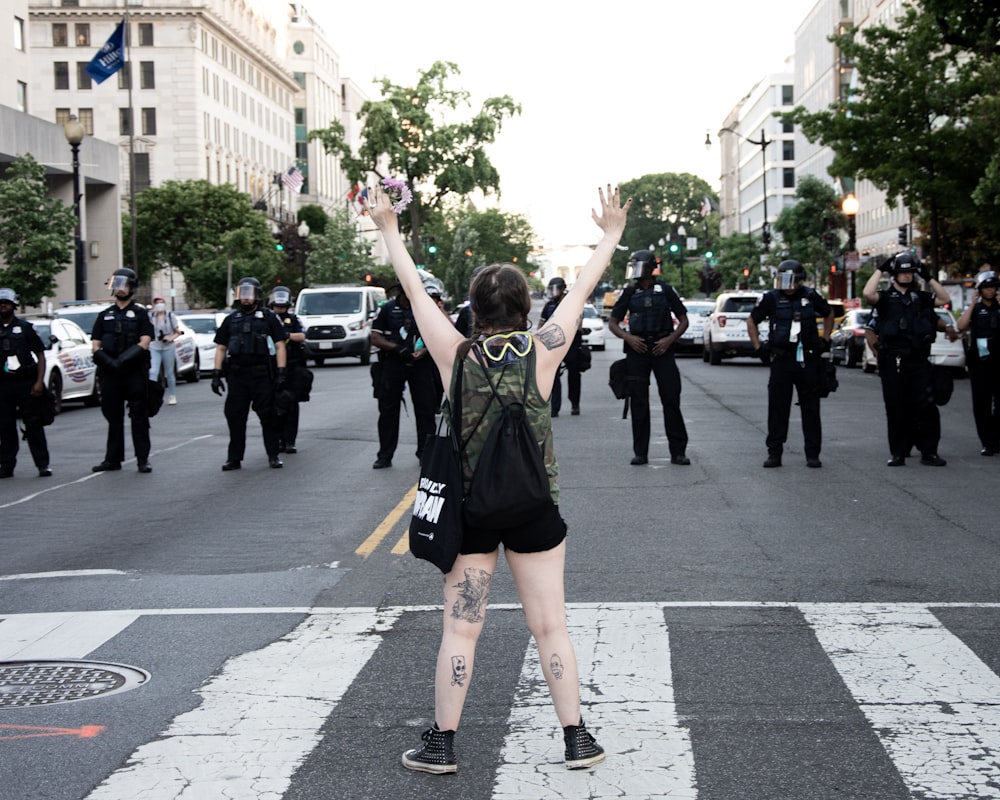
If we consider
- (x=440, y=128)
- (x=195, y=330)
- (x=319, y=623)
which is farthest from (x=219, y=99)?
(x=319, y=623)

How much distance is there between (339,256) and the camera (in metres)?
87.7

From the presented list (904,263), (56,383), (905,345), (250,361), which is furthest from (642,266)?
(56,383)

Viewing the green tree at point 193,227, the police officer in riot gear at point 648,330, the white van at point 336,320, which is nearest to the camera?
the police officer in riot gear at point 648,330

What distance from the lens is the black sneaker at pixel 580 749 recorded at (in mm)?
4922

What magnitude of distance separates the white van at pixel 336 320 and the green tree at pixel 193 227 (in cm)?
2955

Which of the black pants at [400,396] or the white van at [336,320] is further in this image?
the white van at [336,320]

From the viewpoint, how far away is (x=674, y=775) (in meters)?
4.88

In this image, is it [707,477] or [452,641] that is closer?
[452,641]

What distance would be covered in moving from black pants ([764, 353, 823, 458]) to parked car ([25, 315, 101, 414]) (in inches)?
558

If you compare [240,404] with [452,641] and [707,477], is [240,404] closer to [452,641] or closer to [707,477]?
[707,477]

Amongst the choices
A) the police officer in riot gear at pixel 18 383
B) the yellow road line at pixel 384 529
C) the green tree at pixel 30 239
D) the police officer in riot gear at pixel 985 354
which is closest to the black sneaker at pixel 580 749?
the yellow road line at pixel 384 529

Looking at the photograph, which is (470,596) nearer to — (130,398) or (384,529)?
(384,529)

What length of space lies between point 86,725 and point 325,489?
7552 millimetres

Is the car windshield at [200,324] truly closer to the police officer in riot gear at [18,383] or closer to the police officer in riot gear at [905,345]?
the police officer in riot gear at [18,383]
